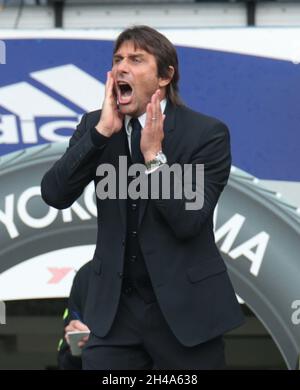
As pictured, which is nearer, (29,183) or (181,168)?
(181,168)

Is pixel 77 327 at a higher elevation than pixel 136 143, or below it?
below

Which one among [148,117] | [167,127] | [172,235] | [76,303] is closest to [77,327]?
[76,303]

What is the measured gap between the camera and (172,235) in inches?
98.7

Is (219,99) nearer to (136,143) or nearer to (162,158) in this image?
(136,143)

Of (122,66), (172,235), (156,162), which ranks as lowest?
(172,235)

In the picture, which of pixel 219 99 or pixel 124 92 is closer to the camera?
pixel 124 92

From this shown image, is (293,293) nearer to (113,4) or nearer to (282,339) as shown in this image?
(282,339)

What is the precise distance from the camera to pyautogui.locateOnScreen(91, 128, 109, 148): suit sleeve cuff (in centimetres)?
245

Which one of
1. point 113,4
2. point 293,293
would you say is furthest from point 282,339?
point 113,4

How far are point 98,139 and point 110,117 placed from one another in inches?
3.1

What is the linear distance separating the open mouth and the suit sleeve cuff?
0.50 feet

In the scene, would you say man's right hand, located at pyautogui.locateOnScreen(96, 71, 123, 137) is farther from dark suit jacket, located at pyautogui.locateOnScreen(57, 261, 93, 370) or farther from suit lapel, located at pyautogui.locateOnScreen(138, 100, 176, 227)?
dark suit jacket, located at pyautogui.locateOnScreen(57, 261, 93, 370)

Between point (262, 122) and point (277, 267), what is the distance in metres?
0.61
